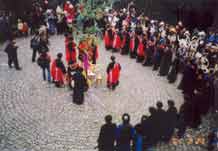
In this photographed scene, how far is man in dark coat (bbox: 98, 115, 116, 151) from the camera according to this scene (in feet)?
35.2

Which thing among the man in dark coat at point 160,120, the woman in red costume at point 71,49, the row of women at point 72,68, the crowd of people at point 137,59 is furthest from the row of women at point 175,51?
the woman in red costume at point 71,49

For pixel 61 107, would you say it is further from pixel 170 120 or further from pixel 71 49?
pixel 170 120

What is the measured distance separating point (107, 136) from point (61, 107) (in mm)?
3729

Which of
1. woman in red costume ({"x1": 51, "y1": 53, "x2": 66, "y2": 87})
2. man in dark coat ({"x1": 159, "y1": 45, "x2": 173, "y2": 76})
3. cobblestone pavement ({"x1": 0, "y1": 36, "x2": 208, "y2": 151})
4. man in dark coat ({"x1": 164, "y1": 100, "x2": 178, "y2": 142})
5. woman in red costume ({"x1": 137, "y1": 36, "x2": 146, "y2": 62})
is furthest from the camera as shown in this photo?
woman in red costume ({"x1": 137, "y1": 36, "x2": 146, "y2": 62})

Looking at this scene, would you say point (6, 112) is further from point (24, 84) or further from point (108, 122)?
point (108, 122)

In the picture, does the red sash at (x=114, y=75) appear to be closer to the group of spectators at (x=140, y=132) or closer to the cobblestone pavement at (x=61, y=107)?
the cobblestone pavement at (x=61, y=107)

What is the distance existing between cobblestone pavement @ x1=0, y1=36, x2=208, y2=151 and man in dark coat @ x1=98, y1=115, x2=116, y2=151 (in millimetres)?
944

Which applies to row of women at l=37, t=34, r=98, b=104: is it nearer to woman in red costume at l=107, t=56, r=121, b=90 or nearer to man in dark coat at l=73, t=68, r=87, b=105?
man in dark coat at l=73, t=68, r=87, b=105

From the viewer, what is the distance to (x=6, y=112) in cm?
1346

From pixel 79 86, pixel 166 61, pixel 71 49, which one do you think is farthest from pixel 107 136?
pixel 166 61

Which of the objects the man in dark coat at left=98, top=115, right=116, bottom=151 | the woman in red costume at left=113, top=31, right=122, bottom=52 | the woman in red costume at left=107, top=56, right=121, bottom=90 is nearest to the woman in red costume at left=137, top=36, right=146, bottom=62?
the woman in red costume at left=113, top=31, right=122, bottom=52

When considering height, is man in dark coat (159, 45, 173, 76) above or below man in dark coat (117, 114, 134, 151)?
above

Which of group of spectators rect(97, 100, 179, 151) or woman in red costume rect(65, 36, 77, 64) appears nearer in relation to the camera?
group of spectators rect(97, 100, 179, 151)

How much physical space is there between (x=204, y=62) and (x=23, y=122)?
7322 mm
